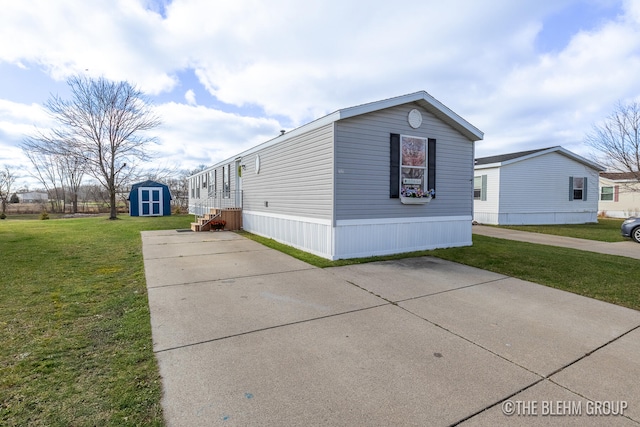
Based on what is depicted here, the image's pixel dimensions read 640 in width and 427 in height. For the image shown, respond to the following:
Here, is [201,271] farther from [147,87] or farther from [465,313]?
[147,87]

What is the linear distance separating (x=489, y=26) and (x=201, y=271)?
9001mm

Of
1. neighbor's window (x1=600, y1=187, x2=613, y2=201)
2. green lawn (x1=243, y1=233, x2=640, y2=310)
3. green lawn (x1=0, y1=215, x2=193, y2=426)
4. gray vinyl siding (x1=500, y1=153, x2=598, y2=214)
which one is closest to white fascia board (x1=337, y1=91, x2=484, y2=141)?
green lawn (x1=243, y1=233, x2=640, y2=310)

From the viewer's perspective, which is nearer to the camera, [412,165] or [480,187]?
[412,165]

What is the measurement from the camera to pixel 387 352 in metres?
2.78

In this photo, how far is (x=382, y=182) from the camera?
7.27 meters

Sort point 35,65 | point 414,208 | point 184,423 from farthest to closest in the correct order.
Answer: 1. point 35,65
2. point 414,208
3. point 184,423

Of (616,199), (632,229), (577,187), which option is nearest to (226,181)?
(632,229)

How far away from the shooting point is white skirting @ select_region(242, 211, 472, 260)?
692 cm

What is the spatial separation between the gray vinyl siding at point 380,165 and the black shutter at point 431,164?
0.16m

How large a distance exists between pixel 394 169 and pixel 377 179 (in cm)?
53

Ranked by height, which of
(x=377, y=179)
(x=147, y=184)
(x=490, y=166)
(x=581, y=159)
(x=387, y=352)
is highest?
(x=581, y=159)

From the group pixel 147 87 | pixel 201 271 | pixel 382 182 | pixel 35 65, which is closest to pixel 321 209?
pixel 382 182

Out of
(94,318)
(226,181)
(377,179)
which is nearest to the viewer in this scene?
(94,318)

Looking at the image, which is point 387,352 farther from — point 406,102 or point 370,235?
point 406,102
